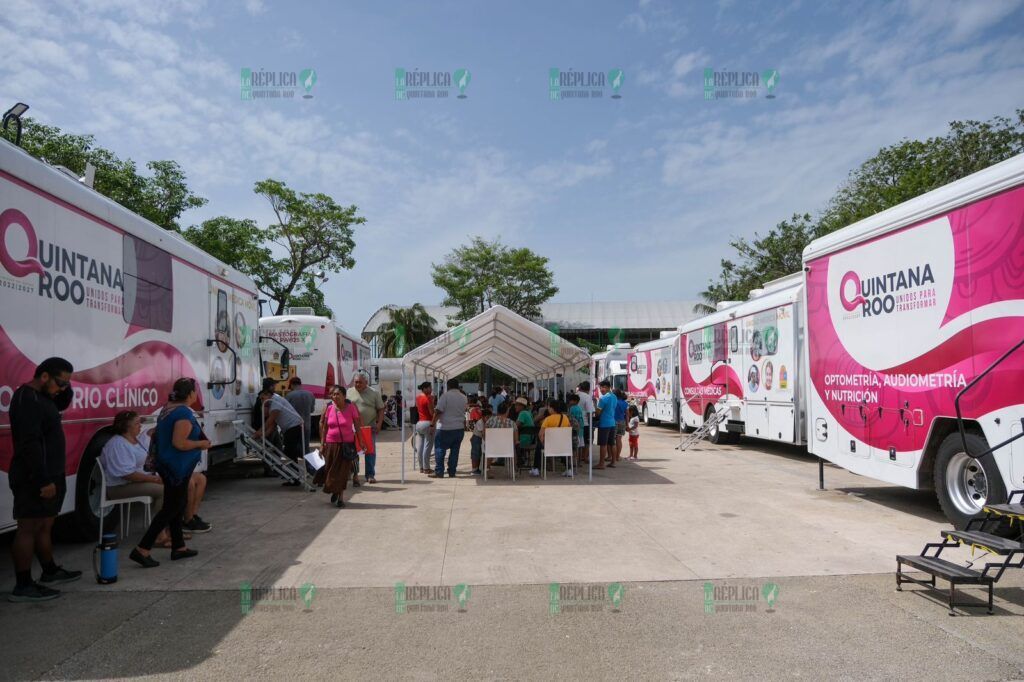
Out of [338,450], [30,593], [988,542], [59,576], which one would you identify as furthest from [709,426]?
[30,593]

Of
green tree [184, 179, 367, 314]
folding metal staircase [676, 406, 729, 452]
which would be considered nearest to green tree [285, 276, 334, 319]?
green tree [184, 179, 367, 314]

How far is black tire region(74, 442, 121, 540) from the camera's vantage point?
630cm

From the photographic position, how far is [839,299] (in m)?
9.00

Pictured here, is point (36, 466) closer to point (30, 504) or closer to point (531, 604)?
point (30, 504)

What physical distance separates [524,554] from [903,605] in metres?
3.06

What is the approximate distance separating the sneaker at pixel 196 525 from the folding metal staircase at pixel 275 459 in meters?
2.82

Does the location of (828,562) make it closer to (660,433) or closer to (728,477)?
(728,477)

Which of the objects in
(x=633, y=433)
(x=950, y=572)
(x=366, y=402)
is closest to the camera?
(x=950, y=572)

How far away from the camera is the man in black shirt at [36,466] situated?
480 cm

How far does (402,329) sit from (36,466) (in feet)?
123

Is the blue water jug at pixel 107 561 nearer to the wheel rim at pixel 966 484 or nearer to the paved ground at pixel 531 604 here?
the paved ground at pixel 531 604

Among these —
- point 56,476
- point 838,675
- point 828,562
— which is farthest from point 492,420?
point 838,675

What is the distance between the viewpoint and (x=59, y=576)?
5.36 meters

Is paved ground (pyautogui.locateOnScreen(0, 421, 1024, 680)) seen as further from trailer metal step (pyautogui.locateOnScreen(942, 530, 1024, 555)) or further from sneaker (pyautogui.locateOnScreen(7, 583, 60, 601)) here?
trailer metal step (pyautogui.locateOnScreen(942, 530, 1024, 555))
